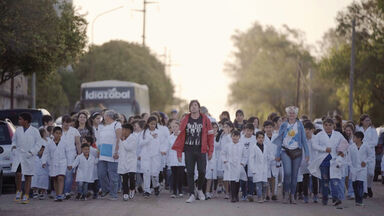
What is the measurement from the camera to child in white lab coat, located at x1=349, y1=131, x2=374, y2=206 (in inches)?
601

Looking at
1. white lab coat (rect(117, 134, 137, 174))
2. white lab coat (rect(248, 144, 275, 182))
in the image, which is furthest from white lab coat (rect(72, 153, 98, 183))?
white lab coat (rect(248, 144, 275, 182))

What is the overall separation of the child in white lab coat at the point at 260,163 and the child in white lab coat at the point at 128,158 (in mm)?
2372

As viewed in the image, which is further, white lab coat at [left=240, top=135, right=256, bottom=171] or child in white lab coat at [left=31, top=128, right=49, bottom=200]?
child in white lab coat at [left=31, top=128, right=49, bottom=200]

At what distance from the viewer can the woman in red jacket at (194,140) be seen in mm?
15211

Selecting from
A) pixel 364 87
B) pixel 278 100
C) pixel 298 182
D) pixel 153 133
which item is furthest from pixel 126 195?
pixel 278 100

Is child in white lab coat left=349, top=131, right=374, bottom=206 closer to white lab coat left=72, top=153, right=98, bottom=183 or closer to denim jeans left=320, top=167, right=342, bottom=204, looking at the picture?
denim jeans left=320, top=167, right=342, bottom=204

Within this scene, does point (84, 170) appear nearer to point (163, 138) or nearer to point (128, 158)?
point (128, 158)

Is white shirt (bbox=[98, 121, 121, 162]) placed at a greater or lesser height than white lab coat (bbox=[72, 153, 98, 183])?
greater

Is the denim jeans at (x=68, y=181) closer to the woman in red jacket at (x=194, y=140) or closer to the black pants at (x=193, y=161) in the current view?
the woman in red jacket at (x=194, y=140)

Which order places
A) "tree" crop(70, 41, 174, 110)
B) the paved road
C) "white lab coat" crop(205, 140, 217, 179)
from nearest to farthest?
the paved road, "white lab coat" crop(205, 140, 217, 179), "tree" crop(70, 41, 174, 110)

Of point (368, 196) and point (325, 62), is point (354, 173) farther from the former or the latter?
point (325, 62)

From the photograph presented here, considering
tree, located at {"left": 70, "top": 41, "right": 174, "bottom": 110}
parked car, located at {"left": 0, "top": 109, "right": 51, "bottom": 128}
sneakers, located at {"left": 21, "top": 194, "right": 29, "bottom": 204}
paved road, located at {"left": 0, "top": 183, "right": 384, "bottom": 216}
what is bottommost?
paved road, located at {"left": 0, "top": 183, "right": 384, "bottom": 216}

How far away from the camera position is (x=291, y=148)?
49.0 ft

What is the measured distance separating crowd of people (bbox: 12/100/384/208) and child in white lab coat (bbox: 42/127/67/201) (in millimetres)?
20
